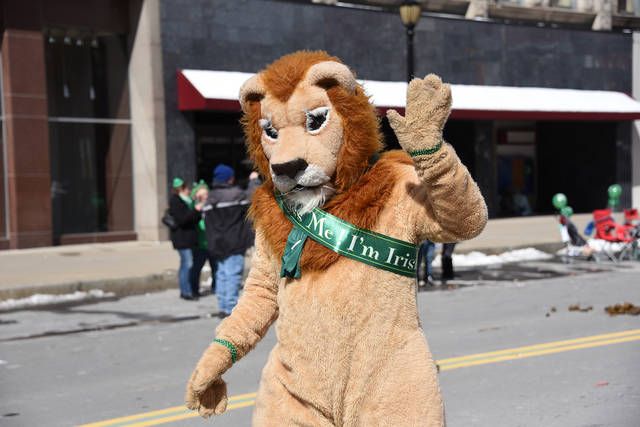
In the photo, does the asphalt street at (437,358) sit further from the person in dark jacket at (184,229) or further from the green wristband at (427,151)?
the green wristband at (427,151)

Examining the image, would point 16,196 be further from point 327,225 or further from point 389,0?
point 327,225

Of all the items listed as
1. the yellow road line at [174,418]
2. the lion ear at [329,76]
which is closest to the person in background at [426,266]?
the yellow road line at [174,418]

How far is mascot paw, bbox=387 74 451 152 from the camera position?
10.2 ft

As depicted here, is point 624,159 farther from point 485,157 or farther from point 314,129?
point 314,129

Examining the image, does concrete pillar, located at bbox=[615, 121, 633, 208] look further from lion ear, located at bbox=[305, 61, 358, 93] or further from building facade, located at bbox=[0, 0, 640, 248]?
lion ear, located at bbox=[305, 61, 358, 93]

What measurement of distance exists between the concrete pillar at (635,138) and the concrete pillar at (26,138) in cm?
1858

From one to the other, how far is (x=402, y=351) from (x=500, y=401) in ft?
12.2

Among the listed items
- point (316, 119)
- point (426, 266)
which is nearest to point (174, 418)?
point (316, 119)

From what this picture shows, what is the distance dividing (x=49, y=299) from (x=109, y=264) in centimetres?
351

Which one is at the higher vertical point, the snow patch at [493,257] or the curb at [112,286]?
the curb at [112,286]

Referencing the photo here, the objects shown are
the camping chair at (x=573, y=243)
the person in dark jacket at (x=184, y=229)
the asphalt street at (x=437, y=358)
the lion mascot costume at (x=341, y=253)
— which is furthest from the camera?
the camping chair at (x=573, y=243)

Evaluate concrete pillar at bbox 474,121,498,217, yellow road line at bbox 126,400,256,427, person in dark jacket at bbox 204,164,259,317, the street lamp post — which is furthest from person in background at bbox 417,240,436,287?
concrete pillar at bbox 474,121,498,217

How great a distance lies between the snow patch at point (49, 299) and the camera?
42.4 ft

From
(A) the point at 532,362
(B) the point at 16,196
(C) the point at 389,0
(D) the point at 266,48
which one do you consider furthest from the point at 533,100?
(A) the point at 532,362
